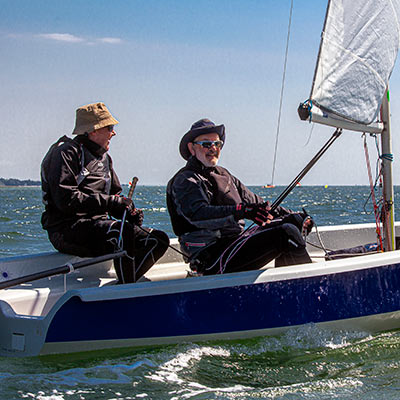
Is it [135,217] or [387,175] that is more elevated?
[387,175]

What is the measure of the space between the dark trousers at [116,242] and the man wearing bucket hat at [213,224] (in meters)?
0.31

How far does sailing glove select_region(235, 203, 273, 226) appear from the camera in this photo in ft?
11.7

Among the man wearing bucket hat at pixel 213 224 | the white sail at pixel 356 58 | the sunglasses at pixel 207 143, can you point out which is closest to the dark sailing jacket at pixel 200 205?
the man wearing bucket hat at pixel 213 224

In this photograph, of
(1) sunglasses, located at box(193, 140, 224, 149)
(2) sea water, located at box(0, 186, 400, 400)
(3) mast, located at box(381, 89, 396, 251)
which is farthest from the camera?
(3) mast, located at box(381, 89, 396, 251)

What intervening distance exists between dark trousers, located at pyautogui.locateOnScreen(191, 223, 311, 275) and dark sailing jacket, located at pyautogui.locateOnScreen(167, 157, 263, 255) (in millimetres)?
80

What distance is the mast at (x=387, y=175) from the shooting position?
4.32 meters

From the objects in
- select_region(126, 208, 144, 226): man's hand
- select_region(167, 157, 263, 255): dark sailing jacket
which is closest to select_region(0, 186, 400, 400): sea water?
select_region(167, 157, 263, 255): dark sailing jacket

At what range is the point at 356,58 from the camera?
3.95 metres

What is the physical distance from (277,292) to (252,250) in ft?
1.12

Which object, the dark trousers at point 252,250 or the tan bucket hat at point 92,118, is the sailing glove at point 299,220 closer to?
the dark trousers at point 252,250

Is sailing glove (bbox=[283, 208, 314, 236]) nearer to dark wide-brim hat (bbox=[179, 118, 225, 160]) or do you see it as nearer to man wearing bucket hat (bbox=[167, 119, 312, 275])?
man wearing bucket hat (bbox=[167, 119, 312, 275])

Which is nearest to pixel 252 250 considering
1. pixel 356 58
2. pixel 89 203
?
pixel 89 203

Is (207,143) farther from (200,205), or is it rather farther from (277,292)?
(277,292)

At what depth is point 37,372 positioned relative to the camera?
3.27 metres
